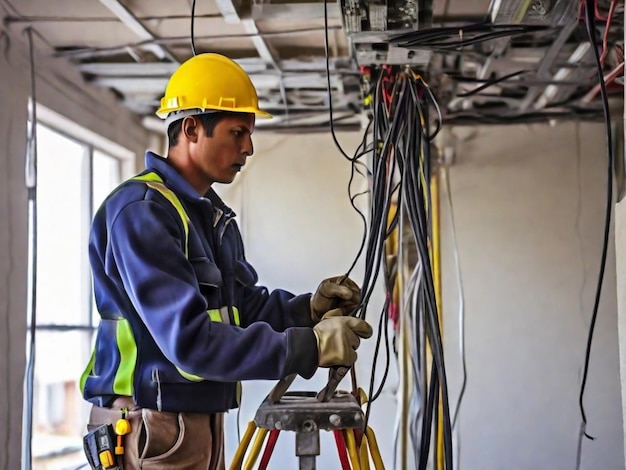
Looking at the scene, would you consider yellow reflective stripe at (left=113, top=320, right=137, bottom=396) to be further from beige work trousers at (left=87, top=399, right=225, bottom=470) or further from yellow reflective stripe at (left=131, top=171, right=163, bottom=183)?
yellow reflective stripe at (left=131, top=171, right=163, bottom=183)

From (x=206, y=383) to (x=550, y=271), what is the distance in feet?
8.81

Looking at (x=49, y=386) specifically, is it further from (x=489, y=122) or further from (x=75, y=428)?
(x=489, y=122)

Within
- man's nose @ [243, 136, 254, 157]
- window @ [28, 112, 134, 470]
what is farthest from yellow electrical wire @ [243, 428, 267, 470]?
window @ [28, 112, 134, 470]

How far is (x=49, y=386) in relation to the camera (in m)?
3.26

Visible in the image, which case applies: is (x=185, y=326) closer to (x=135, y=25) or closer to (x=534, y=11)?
(x=534, y=11)

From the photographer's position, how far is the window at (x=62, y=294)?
3152 mm

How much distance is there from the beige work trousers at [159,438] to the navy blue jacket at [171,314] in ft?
0.11

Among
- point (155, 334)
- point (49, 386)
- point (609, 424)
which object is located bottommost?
point (609, 424)

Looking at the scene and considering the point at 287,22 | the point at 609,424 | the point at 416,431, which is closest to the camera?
the point at 287,22

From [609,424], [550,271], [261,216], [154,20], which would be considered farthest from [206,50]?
[609,424]

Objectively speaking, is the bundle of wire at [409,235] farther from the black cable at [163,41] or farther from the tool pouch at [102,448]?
the tool pouch at [102,448]

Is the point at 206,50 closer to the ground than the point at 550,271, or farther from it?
farther from it

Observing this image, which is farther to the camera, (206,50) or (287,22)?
(206,50)

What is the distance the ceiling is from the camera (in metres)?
2.31
